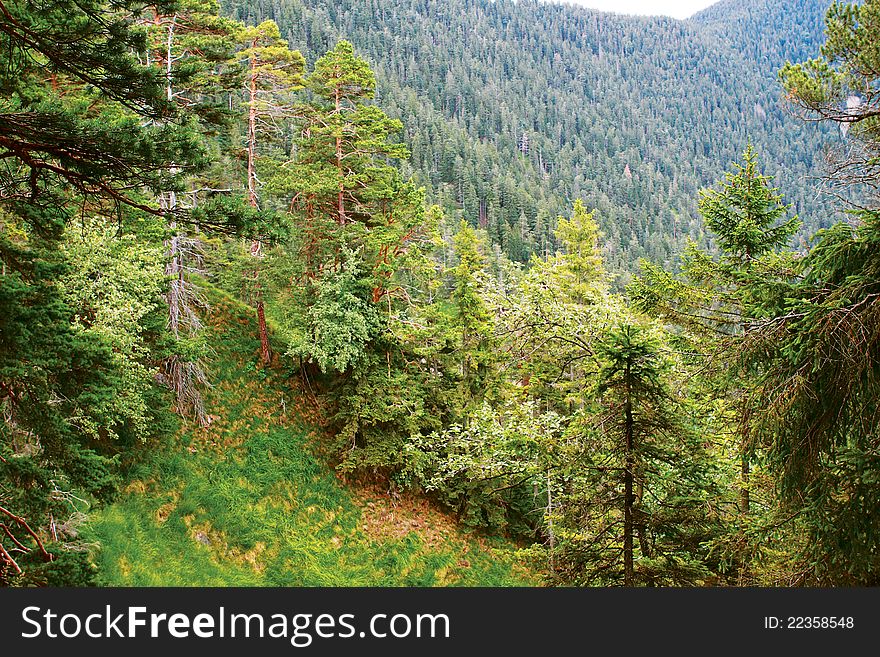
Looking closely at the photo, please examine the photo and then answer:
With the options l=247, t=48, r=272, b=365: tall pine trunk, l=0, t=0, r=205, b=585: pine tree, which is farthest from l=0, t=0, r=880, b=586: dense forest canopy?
l=247, t=48, r=272, b=365: tall pine trunk

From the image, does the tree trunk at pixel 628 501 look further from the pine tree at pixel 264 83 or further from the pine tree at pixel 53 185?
the pine tree at pixel 264 83

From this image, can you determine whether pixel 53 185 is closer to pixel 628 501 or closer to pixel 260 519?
pixel 628 501

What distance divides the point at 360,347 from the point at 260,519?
5253 millimetres

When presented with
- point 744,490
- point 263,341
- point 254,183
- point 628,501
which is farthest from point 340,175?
point 744,490

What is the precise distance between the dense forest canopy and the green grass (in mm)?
100

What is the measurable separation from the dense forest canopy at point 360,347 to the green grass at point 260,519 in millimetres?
100

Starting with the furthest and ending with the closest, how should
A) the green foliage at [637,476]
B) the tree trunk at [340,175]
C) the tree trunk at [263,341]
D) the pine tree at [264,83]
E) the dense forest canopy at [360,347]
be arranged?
the tree trunk at [263,341] < the pine tree at [264,83] < the tree trunk at [340,175] < the green foliage at [637,476] < the dense forest canopy at [360,347]

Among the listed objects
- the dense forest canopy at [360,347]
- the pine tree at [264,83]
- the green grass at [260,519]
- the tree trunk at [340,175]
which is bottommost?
the green grass at [260,519]

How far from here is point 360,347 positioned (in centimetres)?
1675

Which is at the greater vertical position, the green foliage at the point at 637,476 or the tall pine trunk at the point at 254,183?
→ the tall pine trunk at the point at 254,183

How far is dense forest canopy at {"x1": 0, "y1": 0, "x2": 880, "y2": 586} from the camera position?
541cm

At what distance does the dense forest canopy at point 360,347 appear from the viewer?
5.41 m

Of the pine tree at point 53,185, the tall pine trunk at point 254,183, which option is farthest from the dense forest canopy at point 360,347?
the tall pine trunk at point 254,183

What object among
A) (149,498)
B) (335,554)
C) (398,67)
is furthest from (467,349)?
(398,67)
